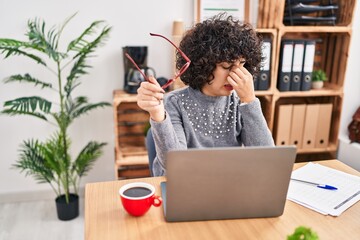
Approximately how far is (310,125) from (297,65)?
0.47 m

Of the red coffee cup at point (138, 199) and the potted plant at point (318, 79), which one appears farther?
the potted plant at point (318, 79)

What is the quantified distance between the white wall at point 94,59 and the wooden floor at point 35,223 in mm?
140

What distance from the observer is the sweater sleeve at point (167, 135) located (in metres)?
1.05

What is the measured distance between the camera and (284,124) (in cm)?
240

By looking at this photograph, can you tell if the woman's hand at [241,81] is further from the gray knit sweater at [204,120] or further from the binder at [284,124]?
the binder at [284,124]

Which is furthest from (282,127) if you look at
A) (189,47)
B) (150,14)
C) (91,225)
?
(91,225)

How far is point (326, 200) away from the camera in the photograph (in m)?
1.00

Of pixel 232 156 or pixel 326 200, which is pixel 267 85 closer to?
pixel 326 200

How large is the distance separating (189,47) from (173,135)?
361 mm

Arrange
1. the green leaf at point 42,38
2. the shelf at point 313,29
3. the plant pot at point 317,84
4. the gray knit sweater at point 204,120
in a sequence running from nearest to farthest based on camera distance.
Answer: the gray knit sweater at point 204,120 < the green leaf at point 42,38 < the shelf at point 313,29 < the plant pot at point 317,84

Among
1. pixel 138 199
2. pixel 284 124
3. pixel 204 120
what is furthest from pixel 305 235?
pixel 284 124

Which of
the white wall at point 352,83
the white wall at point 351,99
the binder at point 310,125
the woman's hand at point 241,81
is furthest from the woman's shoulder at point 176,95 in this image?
the white wall at point 352,83

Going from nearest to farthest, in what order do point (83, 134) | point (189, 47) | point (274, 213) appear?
point (274, 213) → point (189, 47) → point (83, 134)

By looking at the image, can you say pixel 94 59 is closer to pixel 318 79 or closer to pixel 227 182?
pixel 318 79
